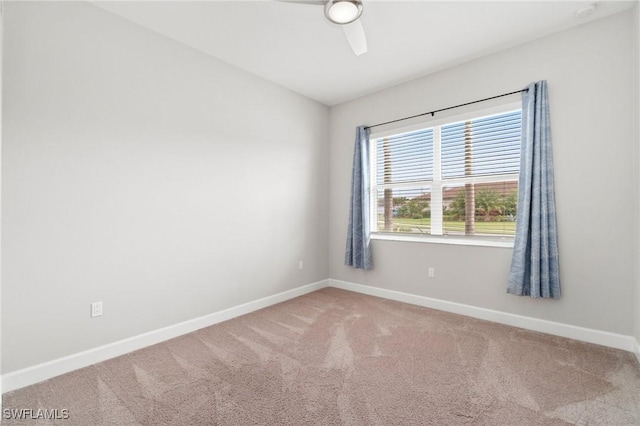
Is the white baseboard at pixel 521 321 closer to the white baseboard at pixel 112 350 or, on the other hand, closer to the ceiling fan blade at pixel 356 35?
the white baseboard at pixel 112 350

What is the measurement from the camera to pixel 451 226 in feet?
11.0

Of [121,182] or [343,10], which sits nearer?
[343,10]

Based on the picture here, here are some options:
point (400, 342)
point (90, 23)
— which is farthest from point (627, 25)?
→ point (90, 23)

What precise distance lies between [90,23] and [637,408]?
14.3 feet

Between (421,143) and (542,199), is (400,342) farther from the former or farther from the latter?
(421,143)

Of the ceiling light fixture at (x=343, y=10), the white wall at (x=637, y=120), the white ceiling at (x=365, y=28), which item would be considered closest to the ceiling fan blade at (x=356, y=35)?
the ceiling light fixture at (x=343, y=10)

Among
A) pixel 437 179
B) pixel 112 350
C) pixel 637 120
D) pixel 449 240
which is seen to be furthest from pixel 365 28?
pixel 112 350

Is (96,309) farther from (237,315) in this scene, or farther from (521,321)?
(521,321)

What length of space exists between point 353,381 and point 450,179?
7.91ft

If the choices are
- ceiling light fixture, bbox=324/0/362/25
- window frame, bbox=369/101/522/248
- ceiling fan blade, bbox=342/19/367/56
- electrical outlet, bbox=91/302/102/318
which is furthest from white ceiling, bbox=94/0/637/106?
electrical outlet, bbox=91/302/102/318

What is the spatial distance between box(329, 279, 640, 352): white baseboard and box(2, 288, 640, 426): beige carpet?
0.11 m

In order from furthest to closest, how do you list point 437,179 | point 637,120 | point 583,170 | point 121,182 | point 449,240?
1. point 437,179
2. point 449,240
3. point 583,170
4. point 121,182
5. point 637,120

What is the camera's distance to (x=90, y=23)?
86.3 inches

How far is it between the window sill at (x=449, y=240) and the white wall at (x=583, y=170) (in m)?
0.06
